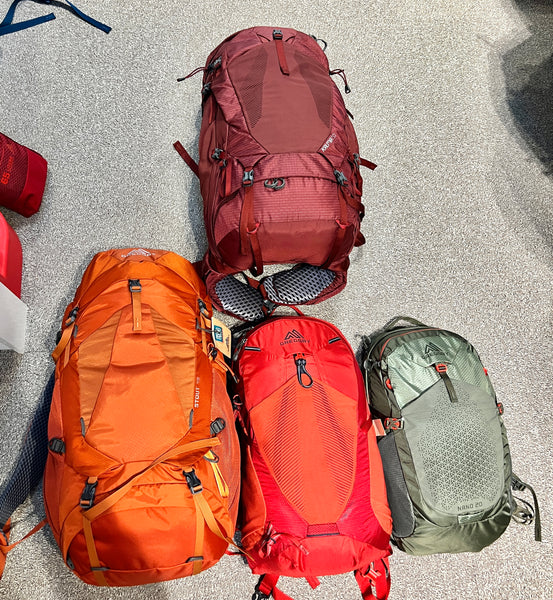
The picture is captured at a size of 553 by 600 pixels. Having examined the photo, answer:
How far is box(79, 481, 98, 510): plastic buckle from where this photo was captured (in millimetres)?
822

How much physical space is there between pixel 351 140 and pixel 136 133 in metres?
0.77

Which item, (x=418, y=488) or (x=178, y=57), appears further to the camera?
(x=178, y=57)

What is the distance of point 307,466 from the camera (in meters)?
1.00

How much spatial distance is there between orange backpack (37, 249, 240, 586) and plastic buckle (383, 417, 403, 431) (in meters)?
0.42

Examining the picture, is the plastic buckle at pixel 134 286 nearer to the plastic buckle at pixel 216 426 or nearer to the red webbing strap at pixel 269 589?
the plastic buckle at pixel 216 426

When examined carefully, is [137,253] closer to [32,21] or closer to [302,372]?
[302,372]

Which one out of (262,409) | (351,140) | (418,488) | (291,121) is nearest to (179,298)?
(262,409)

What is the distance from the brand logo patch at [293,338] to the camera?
1.13 metres

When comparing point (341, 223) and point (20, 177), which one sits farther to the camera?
point (20, 177)

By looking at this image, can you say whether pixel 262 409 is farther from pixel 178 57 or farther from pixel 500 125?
pixel 500 125

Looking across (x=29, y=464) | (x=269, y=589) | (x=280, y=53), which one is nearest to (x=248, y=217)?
(x=280, y=53)

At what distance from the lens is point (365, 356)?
129 centimetres

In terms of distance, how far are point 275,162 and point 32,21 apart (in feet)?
4.09

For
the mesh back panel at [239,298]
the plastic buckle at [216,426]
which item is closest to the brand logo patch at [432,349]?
the mesh back panel at [239,298]
